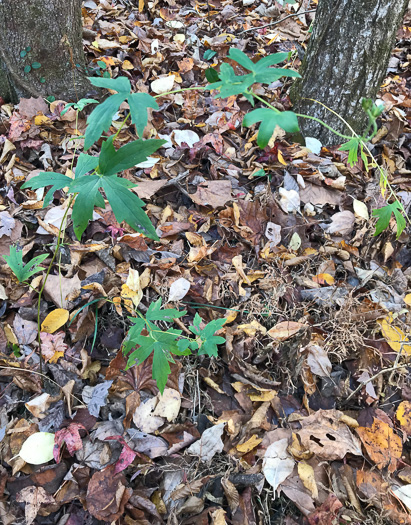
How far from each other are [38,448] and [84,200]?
3.29 feet

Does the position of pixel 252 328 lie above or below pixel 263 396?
above

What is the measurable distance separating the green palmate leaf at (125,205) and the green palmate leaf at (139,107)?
0.55 ft

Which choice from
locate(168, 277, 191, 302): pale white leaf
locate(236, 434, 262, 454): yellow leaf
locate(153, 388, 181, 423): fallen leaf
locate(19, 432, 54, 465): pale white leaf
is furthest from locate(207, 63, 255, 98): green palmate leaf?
locate(19, 432, 54, 465): pale white leaf

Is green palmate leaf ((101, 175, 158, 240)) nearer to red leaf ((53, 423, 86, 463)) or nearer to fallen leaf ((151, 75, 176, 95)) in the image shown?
red leaf ((53, 423, 86, 463))

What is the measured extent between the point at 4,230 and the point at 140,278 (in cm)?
76

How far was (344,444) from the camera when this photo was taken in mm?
1555

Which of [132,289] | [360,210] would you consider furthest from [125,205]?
[360,210]

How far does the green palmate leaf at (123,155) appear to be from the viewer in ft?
3.65

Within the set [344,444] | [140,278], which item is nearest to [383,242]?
[344,444]

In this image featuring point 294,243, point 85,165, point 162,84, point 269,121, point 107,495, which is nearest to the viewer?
point 269,121

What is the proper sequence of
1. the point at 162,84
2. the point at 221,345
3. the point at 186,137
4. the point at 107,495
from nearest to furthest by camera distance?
the point at 107,495 → the point at 221,345 → the point at 186,137 → the point at 162,84

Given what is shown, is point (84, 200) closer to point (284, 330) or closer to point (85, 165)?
point (85, 165)

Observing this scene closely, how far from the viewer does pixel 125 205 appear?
3.51ft

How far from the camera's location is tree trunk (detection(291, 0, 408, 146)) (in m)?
2.21
